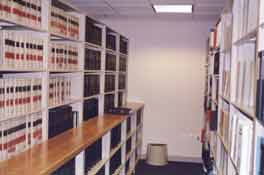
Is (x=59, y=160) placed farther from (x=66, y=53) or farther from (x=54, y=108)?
(x=66, y=53)

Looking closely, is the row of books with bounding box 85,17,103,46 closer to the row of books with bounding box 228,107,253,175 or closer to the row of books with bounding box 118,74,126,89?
the row of books with bounding box 118,74,126,89

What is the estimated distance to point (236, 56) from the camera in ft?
8.02

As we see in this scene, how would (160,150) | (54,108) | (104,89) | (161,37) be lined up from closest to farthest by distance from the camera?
(54,108), (104,89), (160,150), (161,37)

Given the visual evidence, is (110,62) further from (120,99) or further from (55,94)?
(55,94)

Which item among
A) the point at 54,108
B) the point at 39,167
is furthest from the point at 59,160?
the point at 54,108

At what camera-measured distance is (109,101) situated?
431 centimetres

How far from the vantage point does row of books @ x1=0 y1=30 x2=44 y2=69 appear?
6.47 feet

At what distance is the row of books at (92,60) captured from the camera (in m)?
3.30

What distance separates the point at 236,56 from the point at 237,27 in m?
0.22

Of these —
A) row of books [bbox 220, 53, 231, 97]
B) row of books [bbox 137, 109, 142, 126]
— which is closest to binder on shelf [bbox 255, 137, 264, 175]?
row of books [bbox 220, 53, 231, 97]

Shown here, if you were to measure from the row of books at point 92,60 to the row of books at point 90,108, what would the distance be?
37cm

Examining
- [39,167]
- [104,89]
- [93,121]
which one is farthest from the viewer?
[104,89]

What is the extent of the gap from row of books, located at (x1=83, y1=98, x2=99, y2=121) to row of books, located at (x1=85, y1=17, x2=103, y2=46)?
65 centimetres

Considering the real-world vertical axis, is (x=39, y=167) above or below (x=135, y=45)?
below
